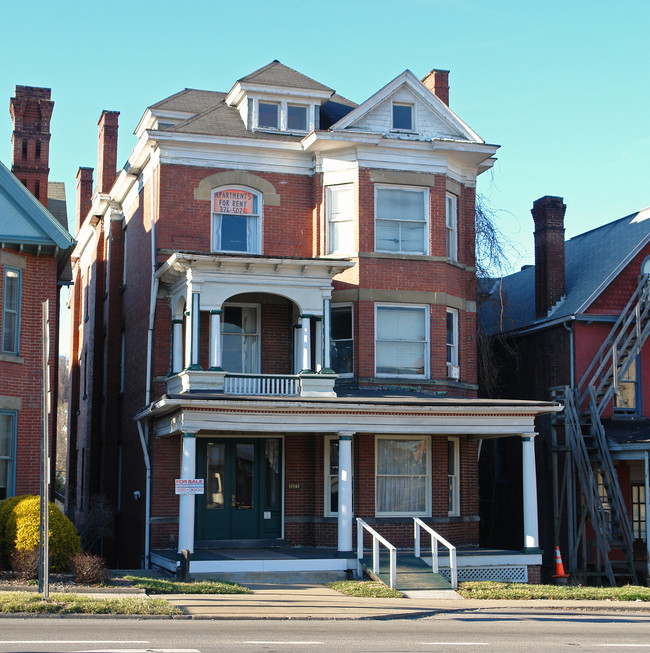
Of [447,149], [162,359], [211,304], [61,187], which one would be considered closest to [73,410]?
[61,187]

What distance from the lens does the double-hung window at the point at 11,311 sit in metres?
22.7

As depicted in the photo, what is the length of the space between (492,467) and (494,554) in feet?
29.7

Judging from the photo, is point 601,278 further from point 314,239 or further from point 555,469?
point 314,239

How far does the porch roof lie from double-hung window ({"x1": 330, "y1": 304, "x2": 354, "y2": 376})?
2425 mm

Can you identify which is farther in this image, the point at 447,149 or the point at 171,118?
the point at 171,118

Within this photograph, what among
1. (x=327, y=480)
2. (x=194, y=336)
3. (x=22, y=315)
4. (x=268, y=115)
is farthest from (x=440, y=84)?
(x=22, y=315)

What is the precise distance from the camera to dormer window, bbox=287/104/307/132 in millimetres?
26312

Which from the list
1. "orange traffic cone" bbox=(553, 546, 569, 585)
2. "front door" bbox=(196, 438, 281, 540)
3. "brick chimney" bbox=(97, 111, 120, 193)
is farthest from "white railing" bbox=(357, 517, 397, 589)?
"brick chimney" bbox=(97, 111, 120, 193)

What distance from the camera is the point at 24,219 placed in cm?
2281

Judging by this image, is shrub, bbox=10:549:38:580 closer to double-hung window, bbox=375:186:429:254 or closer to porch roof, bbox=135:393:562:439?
porch roof, bbox=135:393:562:439

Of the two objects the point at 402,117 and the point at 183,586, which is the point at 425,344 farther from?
the point at 183,586

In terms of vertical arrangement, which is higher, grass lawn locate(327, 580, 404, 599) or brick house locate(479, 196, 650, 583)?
brick house locate(479, 196, 650, 583)

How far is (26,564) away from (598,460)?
15.6 meters

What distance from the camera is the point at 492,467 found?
31359 mm
